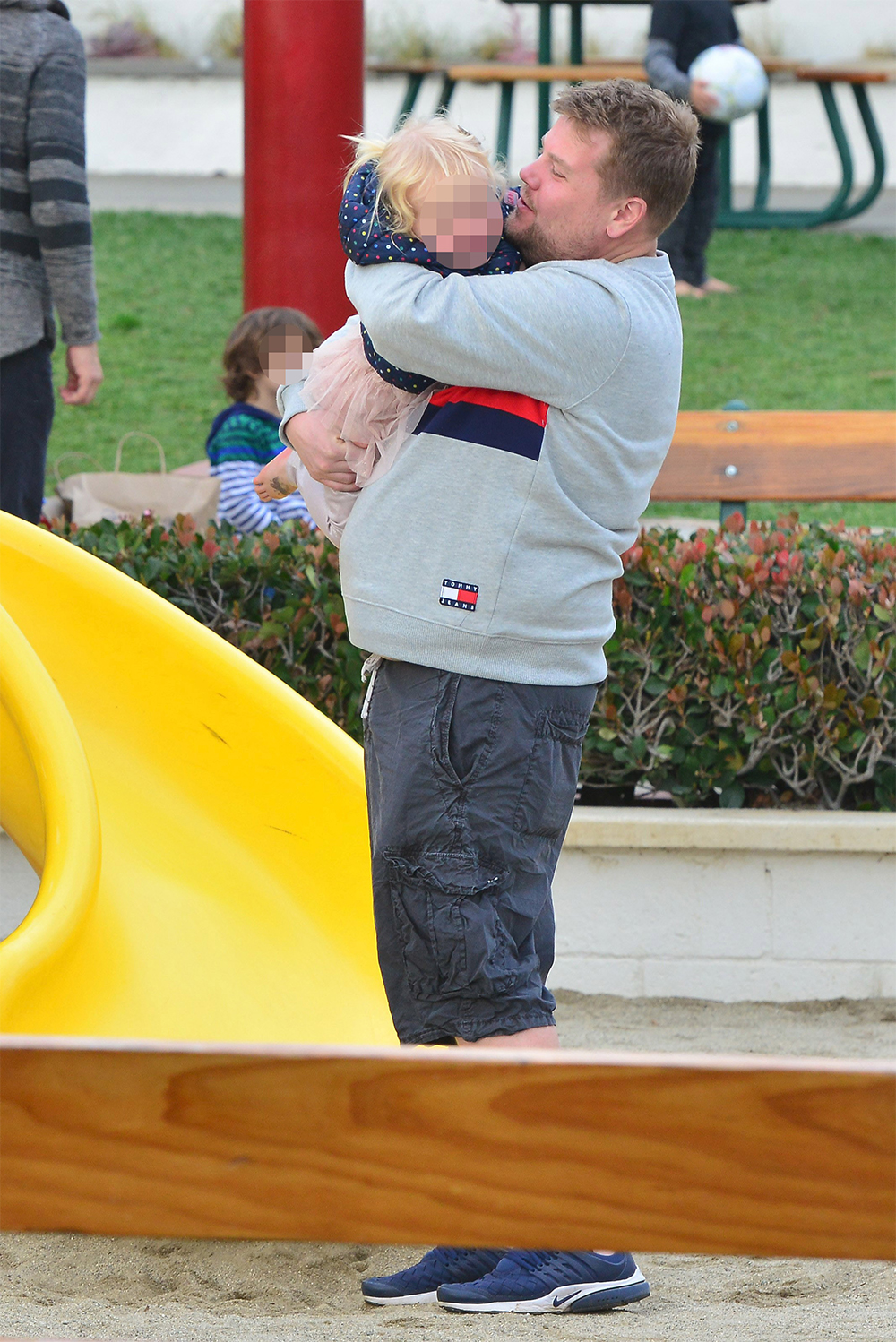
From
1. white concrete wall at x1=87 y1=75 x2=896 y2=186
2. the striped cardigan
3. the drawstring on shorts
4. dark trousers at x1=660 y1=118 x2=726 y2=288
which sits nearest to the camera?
the drawstring on shorts

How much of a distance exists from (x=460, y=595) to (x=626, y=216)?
542 millimetres

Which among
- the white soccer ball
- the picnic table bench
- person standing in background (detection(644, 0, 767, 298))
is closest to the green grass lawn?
the picnic table bench

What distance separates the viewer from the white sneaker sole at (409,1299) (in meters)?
2.42

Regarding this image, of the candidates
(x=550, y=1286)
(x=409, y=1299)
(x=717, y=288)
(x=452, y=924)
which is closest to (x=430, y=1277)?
(x=409, y=1299)

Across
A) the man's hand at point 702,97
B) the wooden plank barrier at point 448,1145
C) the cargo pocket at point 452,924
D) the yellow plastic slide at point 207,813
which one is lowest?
the yellow plastic slide at point 207,813

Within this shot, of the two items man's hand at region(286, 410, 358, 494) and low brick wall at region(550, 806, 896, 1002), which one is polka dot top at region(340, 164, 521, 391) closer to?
man's hand at region(286, 410, 358, 494)

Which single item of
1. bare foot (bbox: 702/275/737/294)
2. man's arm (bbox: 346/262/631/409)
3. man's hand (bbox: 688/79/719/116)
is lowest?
bare foot (bbox: 702/275/737/294)

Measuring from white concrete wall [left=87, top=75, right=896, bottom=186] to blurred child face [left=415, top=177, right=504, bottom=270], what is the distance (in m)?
12.5

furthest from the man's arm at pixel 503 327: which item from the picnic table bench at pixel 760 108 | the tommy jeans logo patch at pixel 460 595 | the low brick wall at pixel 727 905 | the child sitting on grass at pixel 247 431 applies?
the picnic table bench at pixel 760 108

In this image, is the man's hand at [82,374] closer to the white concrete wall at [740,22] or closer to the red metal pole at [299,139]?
the red metal pole at [299,139]

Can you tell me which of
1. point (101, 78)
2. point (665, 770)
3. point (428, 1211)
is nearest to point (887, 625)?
point (665, 770)

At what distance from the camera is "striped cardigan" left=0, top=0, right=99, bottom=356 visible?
4.07 m

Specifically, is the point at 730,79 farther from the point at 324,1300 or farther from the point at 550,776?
the point at 324,1300

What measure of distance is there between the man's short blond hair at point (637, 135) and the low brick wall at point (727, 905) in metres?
1.78
